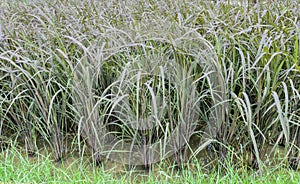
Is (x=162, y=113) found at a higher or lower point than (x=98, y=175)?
higher

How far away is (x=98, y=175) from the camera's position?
167 centimetres

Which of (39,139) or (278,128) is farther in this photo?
(39,139)

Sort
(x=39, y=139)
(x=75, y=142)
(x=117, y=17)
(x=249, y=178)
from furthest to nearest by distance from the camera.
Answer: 1. (x=117, y=17)
2. (x=39, y=139)
3. (x=75, y=142)
4. (x=249, y=178)

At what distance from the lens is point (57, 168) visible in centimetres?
179

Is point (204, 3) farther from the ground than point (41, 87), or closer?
farther from the ground

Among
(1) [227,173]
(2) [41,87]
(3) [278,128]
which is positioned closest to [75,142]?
(2) [41,87]

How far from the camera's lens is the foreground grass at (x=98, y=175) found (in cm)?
155

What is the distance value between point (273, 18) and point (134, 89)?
4.23ft

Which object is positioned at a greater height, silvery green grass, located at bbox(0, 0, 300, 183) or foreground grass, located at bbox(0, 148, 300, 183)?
silvery green grass, located at bbox(0, 0, 300, 183)

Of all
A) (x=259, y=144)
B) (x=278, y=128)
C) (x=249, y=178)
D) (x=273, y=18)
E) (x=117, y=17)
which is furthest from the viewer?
(x=117, y=17)

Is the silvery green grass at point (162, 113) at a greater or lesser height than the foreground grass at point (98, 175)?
greater

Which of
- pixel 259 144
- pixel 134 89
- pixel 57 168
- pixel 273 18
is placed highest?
pixel 273 18

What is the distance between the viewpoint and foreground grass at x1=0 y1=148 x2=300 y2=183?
5.08 feet

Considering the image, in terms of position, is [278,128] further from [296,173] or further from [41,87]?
[41,87]
